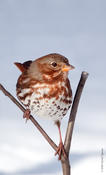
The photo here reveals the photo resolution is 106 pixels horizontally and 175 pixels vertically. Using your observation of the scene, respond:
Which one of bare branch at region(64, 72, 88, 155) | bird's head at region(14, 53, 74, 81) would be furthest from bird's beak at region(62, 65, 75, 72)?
bare branch at region(64, 72, 88, 155)

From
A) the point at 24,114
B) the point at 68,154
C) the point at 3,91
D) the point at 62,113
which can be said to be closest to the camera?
the point at 68,154

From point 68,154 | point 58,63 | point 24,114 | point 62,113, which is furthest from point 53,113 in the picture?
point 68,154

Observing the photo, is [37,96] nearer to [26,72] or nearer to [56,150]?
[26,72]

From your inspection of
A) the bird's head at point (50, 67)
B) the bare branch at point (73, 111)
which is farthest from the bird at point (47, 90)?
the bare branch at point (73, 111)

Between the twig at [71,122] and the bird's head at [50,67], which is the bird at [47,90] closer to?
the bird's head at [50,67]

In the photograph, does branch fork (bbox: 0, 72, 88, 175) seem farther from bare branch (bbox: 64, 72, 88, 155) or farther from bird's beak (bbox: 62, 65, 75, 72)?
bird's beak (bbox: 62, 65, 75, 72)

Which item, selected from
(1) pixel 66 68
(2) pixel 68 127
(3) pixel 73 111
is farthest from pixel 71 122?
(1) pixel 66 68

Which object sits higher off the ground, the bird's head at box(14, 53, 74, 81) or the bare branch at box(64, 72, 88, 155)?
the bird's head at box(14, 53, 74, 81)

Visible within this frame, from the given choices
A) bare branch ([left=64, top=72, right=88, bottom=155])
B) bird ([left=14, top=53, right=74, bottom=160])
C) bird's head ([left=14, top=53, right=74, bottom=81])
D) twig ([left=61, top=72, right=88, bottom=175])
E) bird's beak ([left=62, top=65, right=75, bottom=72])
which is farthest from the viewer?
bird ([left=14, top=53, right=74, bottom=160])

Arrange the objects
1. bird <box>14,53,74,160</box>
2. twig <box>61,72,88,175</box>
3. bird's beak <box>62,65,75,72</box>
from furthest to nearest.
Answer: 1. bird <box>14,53,74,160</box>
2. bird's beak <box>62,65,75,72</box>
3. twig <box>61,72,88,175</box>
